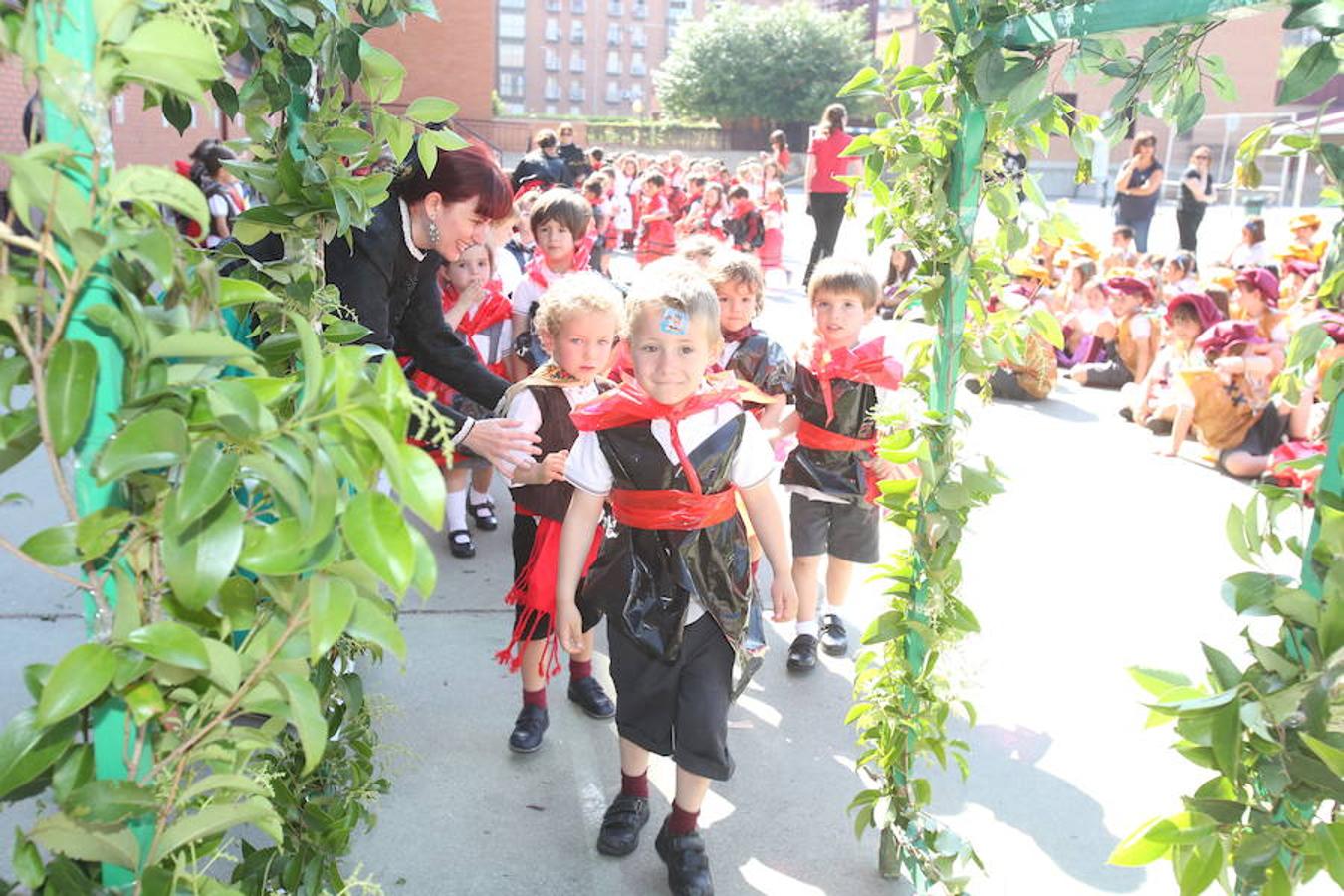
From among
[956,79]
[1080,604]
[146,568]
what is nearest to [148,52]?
[146,568]

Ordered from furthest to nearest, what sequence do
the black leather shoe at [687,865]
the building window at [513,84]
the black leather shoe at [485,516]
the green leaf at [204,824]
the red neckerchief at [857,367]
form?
the building window at [513,84]
the black leather shoe at [485,516]
the red neckerchief at [857,367]
the black leather shoe at [687,865]
the green leaf at [204,824]

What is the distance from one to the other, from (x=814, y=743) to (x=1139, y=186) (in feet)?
36.5

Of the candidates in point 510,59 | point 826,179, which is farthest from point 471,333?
point 510,59

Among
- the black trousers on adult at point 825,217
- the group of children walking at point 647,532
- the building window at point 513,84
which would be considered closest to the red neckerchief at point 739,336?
the group of children walking at point 647,532

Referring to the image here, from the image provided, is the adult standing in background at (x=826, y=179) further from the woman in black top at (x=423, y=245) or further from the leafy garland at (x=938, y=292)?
the leafy garland at (x=938, y=292)

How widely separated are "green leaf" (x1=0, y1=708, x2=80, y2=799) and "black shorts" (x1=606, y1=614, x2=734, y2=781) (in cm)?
166

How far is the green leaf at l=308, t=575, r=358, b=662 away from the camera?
962mm

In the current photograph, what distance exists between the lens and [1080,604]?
4.48m

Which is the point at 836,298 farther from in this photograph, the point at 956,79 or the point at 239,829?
the point at 239,829

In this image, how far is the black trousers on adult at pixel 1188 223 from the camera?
12422 mm

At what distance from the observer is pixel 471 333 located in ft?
15.8

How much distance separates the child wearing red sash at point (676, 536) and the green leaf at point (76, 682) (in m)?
1.70

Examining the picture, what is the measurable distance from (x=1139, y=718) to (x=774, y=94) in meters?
56.1

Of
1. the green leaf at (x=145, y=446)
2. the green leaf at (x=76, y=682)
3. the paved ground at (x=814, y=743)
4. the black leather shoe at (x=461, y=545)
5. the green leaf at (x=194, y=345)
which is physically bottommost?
the paved ground at (x=814, y=743)
